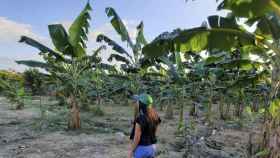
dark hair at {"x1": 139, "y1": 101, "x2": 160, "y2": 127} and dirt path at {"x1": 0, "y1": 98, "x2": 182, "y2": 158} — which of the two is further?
dirt path at {"x1": 0, "y1": 98, "x2": 182, "y2": 158}

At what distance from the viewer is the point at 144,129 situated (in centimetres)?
422

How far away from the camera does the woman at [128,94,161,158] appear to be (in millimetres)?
4188

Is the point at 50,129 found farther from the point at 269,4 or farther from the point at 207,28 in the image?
the point at 269,4

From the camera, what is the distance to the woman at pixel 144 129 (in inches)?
165

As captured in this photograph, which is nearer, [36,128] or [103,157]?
[103,157]

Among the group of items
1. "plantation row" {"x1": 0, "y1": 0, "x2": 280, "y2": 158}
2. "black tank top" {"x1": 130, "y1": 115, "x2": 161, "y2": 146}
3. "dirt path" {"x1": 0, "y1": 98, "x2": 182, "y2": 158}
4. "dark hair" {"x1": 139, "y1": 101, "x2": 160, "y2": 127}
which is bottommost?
"dirt path" {"x1": 0, "y1": 98, "x2": 182, "y2": 158}

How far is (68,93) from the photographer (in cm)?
952

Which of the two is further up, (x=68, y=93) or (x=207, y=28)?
(x=207, y=28)

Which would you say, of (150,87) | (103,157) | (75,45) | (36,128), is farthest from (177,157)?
(150,87)

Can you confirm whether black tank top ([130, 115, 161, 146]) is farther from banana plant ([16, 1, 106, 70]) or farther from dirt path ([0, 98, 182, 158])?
banana plant ([16, 1, 106, 70])

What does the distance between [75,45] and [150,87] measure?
684 centimetres

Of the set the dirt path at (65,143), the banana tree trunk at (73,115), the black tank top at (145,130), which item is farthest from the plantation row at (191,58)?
the black tank top at (145,130)

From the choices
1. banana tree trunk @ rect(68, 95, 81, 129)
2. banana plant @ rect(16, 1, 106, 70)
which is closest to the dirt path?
banana tree trunk @ rect(68, 95, 81, 129)

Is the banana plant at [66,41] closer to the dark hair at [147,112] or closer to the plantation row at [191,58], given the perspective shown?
the plantation row at [191,58]
